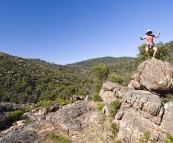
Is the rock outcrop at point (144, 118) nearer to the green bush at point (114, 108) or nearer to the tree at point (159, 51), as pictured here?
the green bush at point (114, 108)

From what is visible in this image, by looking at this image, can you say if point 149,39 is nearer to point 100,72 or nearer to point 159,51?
point 159,51

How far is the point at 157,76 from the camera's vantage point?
47.7ft

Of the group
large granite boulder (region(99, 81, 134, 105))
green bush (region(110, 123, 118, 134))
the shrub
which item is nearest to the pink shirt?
→ large granite boulder (region(99, 81, 134, 105))

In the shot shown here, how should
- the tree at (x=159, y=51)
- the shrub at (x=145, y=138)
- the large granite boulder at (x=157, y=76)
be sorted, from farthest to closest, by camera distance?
the tree at (x=159, y=51), the large granite boulder at (x=157, y=76), the shrub at (x=145, y=138)

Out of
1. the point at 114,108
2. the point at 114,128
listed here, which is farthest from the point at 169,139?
the point at 114,108

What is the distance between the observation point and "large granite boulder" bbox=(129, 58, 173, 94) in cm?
1413

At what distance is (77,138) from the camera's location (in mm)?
14078

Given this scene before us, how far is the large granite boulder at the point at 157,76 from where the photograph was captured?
46.3ft

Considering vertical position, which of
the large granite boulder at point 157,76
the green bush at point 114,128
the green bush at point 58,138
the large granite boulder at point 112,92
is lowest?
the green bush at point 58,138

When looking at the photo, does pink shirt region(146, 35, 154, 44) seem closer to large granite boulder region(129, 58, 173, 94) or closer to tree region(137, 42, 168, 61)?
large granite boulder region(129, 58, 173, 94)

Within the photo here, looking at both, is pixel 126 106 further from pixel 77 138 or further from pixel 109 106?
pixel 77 138

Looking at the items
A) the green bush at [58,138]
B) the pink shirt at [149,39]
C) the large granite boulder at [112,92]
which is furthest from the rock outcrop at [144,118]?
the pink shirt at [149,39]

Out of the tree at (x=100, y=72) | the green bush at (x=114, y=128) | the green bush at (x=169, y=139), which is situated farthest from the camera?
the tree at (x=100, y=72)

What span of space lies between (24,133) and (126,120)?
977 cm
